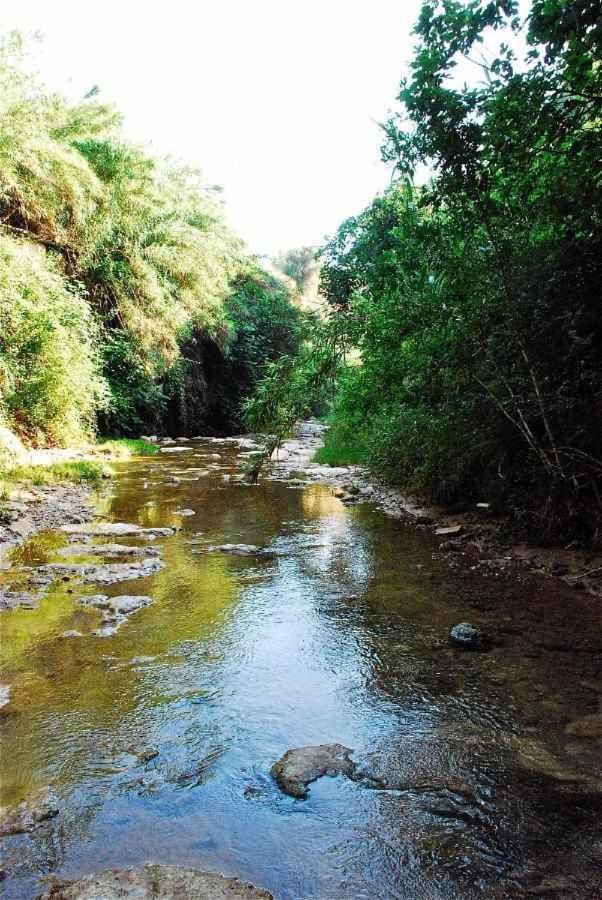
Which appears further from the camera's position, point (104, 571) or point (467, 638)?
point (104, 571)

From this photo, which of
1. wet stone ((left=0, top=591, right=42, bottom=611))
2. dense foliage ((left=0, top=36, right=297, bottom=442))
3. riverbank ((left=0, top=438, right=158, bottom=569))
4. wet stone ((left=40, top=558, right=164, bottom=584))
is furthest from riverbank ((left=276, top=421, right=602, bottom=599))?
dense foliage ((left=0, top=36, right=297, bottom=442))

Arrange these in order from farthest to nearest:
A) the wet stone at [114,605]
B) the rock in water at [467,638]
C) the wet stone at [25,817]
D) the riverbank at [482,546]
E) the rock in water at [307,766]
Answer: the riverbank at [482,546]
the wet stone at [114,605]
the rock in water at [467,638]
the rock in water at [307,766]
the wet stone at [25,817]

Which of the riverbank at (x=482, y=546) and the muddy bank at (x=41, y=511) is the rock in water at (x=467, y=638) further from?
the muddy bank at (x=41, y=511)

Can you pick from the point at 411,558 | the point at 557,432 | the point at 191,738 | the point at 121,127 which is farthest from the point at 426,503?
the point at 121,127

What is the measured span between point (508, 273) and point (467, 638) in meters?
3.49

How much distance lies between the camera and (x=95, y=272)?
1570cm

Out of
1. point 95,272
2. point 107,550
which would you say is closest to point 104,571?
point 107,550

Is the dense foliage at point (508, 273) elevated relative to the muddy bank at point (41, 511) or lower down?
elevated

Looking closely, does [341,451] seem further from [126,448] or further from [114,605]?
[114,605]

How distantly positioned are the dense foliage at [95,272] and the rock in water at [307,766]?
9.71 meters

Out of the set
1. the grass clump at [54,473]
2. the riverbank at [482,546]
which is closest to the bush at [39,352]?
the grass clump at [54,473]

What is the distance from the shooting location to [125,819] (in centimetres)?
226

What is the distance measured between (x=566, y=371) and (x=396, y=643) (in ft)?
10.0

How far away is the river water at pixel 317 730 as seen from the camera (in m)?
2.08
